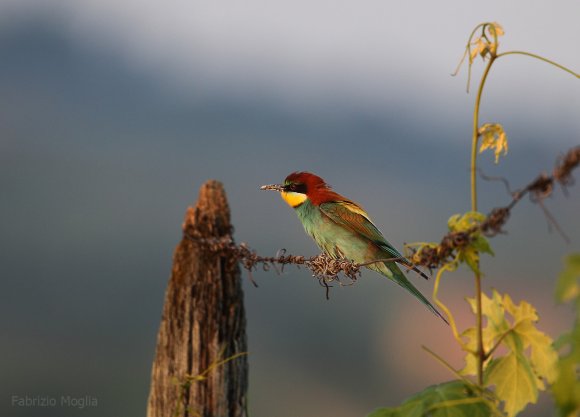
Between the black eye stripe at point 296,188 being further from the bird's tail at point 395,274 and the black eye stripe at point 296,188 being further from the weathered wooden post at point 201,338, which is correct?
the weathered wooden post at point 201,338

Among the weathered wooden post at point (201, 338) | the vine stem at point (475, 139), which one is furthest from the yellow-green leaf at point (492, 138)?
the weathered wooden post at point (201, 338)

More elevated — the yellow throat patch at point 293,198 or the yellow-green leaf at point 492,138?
the yellow throat patch at point 293,198

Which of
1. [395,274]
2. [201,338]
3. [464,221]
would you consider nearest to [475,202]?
[464,221]

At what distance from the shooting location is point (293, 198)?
5.21 meters

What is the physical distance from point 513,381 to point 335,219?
280 centimetres

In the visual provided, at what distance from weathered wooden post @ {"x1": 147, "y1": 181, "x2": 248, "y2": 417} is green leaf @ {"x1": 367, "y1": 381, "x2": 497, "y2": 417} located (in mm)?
1160

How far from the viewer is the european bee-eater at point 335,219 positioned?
5074mm

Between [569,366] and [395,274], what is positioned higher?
[395,274]

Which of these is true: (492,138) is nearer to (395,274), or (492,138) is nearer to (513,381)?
(513,381)

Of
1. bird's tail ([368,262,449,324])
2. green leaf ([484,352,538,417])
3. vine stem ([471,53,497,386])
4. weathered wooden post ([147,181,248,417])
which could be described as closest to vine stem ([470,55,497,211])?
vine stem ([471,53,497,386])

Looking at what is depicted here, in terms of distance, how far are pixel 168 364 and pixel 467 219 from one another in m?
1.78

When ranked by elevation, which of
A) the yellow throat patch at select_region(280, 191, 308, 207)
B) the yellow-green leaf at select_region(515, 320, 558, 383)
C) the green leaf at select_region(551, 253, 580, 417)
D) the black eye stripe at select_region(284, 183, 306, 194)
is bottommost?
the green leaf at select_region(551, 253, 580, 417)

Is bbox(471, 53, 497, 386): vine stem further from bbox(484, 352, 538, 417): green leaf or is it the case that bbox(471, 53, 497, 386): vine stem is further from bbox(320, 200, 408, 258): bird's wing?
bbox(320, 200, 408, 258): bird's wing

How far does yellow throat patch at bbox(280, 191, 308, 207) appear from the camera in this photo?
5180 mm
